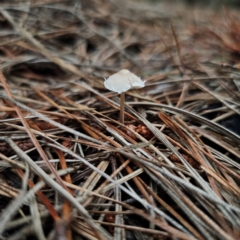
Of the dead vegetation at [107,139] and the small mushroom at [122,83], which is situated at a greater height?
the small mushroom at [122,83]

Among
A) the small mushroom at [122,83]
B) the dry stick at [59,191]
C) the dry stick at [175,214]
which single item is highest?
the small mushroom at [122,83]

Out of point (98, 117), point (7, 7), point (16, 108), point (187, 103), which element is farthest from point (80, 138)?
point (7, 7)

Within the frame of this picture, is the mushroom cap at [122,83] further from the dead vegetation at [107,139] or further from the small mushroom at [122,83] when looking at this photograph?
the dead vegetation at [107,139]

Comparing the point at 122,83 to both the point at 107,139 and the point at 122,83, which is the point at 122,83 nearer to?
the point at 122,83

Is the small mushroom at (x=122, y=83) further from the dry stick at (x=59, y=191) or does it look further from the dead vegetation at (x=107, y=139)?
the dry stick at (x=59, y=191)

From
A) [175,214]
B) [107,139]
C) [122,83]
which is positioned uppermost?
[122,83]

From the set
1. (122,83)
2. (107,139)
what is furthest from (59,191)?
(122,83)

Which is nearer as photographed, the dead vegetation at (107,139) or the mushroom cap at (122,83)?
the dead vegetation at (107,139)

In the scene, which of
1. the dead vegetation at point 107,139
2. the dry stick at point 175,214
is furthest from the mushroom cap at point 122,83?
the dry stick at point 175,214
